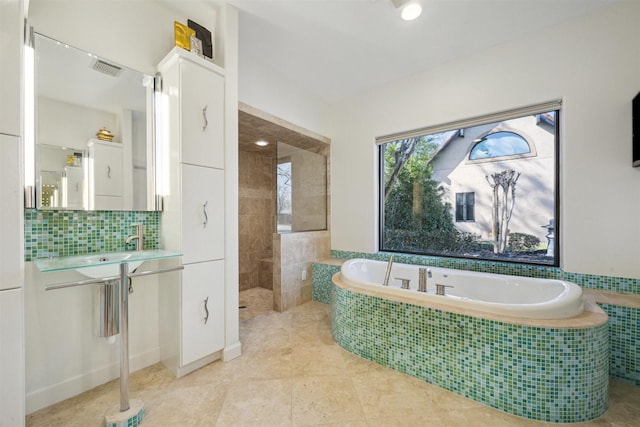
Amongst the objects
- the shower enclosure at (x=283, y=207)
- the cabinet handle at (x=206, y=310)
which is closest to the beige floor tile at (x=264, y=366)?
the cabinet handle at (x=206, y=310)

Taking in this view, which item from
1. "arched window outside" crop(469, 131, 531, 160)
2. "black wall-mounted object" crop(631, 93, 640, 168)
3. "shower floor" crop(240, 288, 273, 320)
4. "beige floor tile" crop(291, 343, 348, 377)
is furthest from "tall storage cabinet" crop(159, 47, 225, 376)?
"black wall-mounted object" crop(631, 93, 640, 168)

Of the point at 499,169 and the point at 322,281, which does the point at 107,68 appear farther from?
the point at 499,169

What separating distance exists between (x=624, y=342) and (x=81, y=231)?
3.65 metres

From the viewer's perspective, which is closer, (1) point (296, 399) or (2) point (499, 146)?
(1) point (296, 399)

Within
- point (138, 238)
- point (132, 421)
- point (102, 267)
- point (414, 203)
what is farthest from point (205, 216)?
point (414, 203)

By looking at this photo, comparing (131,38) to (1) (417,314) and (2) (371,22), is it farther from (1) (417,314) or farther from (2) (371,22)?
(1) (417,314)

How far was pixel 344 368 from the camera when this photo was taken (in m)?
1.89

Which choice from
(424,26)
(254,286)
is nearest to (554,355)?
(424,26)

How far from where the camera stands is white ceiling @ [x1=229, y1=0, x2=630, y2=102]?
1976mm

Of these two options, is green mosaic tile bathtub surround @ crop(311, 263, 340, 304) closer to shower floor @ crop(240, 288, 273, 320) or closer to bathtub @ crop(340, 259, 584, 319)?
bathtub @ crop(340, 259, 584, 319)

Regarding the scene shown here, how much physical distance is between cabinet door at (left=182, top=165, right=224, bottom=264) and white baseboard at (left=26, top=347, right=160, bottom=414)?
851 mm

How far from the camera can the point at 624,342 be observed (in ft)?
5.72

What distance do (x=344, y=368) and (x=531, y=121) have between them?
2724 millimetres

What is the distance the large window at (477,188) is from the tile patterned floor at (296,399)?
1245 mm
